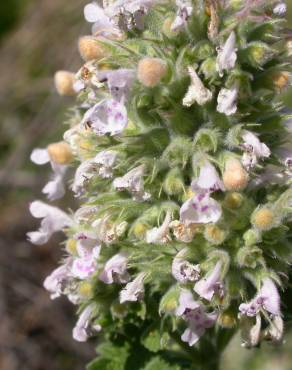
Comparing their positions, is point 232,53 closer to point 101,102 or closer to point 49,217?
point 101,102

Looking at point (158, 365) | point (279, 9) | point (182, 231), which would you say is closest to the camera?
point (182, 231)

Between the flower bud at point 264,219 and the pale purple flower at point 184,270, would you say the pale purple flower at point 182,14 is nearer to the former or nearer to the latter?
the flower bud at point 264,219

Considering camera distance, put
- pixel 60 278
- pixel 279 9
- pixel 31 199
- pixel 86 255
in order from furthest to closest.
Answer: pixel 31 199 < pixel 60 278 < pixel 86 255 < pixel 279 9

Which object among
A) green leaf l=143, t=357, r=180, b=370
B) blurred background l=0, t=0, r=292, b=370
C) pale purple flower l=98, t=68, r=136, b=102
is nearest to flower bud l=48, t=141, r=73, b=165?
pale purple flower l=98, t=68, r=136, b=102

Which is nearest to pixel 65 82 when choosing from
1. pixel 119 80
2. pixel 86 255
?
pixel 119 80

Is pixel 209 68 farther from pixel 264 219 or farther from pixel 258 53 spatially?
pixel 264 219

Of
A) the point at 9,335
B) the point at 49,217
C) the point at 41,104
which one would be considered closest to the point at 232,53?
the point at 49,217

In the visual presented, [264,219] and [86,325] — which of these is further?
[86,325]

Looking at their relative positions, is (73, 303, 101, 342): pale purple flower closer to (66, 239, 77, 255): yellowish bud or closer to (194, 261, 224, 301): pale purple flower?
(66, 239, 77, 255): yellowish bud
